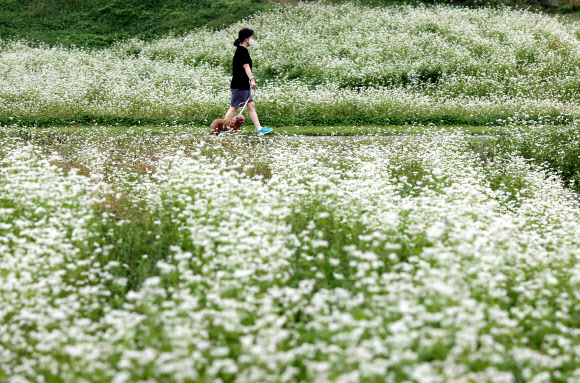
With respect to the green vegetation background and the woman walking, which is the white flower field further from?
the green vegetation background

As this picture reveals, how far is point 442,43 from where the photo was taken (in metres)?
22.3

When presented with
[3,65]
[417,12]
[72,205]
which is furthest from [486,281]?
[417,12]

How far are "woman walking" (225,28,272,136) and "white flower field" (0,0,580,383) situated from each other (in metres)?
0.96

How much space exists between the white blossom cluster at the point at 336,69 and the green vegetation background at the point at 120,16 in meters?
1.86

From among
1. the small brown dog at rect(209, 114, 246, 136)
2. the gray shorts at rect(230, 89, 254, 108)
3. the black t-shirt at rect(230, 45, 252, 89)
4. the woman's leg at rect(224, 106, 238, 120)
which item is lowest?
the small brown dog at rect(209, 114, 246, 136)

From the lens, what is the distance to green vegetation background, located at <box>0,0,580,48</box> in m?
30.2

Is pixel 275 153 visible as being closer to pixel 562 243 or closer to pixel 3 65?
pixel 562 243

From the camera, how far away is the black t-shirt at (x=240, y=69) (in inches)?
494

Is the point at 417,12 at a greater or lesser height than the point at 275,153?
greater

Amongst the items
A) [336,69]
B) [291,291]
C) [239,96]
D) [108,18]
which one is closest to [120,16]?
[108,18]

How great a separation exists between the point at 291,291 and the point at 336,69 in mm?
16882

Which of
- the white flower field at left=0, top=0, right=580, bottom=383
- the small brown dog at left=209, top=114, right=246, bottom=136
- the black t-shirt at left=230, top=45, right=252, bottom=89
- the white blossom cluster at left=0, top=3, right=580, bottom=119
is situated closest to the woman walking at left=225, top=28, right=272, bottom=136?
the black t-shirt at left=230, top=45, right=252, bottom=89

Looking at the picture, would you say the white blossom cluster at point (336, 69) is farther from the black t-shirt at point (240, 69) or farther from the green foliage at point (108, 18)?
the black t-shirt at point (240, 69)

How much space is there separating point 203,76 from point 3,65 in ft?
28.5
